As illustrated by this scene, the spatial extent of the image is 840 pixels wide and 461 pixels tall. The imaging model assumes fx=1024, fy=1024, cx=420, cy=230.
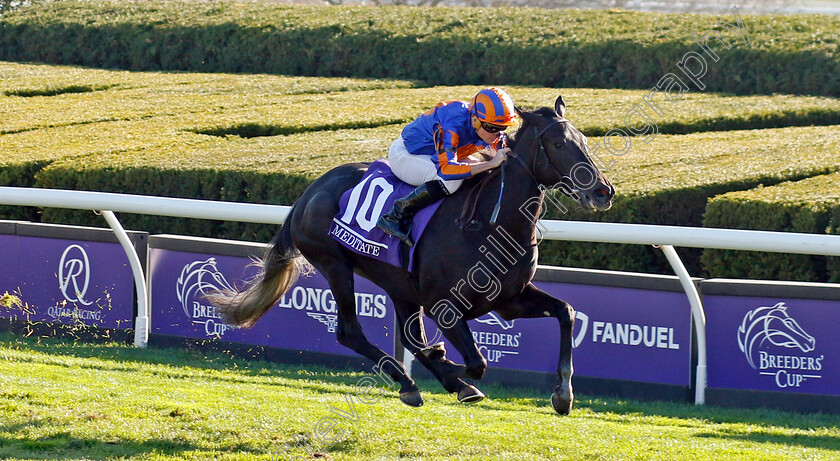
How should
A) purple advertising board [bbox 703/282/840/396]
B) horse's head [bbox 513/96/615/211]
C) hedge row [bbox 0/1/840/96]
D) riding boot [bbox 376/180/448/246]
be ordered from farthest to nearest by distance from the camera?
1. hedge row [bbox 0/1/840/96]
2. purple advertising board [bbox 703/282/840/396]
3. riding boot [bbox 376/180/448/246]
4. horse's head [bbox 513/96/615/211]

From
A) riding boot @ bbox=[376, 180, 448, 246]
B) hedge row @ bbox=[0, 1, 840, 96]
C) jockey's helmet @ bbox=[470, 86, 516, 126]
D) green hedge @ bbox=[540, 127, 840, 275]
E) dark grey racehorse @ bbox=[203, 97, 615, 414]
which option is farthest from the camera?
hedge row @ bbox=[0, 1, 840, 96]

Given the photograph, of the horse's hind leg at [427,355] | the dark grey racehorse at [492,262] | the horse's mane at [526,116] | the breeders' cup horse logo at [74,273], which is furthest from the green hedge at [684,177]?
the breeders' cup horse logo at [74,273]

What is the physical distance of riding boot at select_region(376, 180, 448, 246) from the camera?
175 inches

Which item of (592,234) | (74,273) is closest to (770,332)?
(592,234)

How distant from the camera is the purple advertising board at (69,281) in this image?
679cm

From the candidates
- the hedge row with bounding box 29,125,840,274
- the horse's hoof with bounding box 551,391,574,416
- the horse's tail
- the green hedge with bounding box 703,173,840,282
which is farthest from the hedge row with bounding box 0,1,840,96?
the horse's hoof with bounding box 551,391,574,416

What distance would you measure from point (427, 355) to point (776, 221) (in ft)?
9.31

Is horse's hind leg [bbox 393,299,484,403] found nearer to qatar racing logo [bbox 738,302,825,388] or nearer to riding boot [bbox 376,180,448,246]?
riding boot [bbox 376,180,448,246]

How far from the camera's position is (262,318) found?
6.47 meters

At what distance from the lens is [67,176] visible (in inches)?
328

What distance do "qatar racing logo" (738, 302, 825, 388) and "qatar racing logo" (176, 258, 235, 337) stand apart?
3167 mm

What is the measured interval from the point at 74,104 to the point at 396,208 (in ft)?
26.7

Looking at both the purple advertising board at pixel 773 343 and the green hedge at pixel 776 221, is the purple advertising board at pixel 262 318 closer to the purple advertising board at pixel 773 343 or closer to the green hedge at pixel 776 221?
the purple advertising board at pixel 773 343

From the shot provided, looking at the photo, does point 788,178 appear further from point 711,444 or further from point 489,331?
point 711,444
